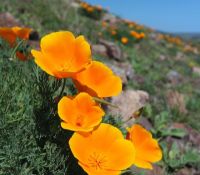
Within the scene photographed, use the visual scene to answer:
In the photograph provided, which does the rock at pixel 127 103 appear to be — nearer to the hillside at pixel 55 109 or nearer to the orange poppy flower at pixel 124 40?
the hillside at pixel 55 109

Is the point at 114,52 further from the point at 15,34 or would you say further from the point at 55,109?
the point at 55,109

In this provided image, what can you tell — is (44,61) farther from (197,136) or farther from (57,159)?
(197,136)

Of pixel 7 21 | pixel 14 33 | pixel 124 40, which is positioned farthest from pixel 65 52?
pixel 124 40

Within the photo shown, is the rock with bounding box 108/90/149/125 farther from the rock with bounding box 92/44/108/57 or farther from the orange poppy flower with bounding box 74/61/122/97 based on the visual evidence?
the rock with bounding box 92/44/108/57

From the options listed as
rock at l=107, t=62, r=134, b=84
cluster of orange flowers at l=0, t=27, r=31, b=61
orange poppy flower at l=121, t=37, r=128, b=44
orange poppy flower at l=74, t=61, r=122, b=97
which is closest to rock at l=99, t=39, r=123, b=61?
rock at l=107, t=62, r=134, b=84

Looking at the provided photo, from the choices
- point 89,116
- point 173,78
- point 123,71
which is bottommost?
point 173,78

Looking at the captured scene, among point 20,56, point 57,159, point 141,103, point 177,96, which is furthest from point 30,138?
point 177,96
